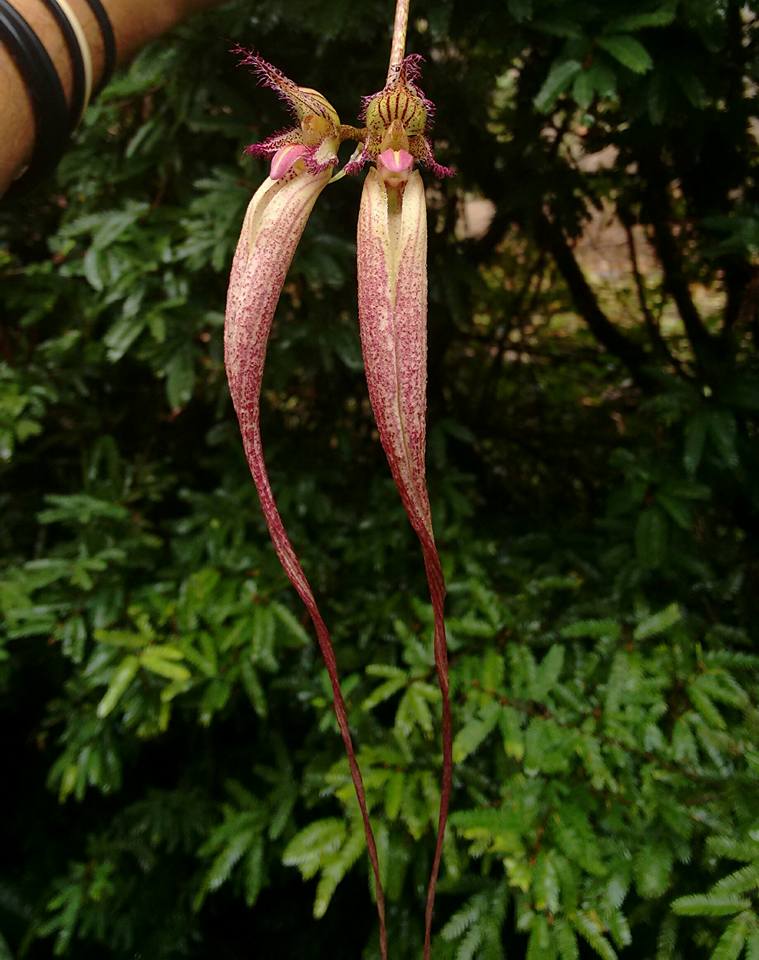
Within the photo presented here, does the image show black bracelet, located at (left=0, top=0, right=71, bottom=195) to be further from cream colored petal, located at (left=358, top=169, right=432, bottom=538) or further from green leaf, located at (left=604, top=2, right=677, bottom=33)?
green leaf, located at (left=604, top=2, right=677, bottom=33)

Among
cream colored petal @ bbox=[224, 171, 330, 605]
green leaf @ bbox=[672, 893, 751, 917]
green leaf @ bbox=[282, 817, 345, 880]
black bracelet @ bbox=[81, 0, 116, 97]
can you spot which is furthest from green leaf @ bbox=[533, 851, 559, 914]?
black bracelet @ bbox=[81, 0, 116, 97]

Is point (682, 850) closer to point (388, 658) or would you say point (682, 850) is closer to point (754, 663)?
point (754, 663)

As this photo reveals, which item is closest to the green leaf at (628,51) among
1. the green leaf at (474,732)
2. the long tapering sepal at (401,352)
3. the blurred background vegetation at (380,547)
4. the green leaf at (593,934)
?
the blurred background vegetation at (380,547)

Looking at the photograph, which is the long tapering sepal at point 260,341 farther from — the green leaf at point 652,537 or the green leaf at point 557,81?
the green leaf at point 652,537

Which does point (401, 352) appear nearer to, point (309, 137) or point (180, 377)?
point (309, 137)

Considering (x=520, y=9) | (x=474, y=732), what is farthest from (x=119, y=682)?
(x=520, y=9)

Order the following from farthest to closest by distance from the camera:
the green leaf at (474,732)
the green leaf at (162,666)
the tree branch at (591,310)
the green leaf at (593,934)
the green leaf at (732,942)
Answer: the tree branch at (591,310) → the green leaf at (162,666) → the green leaf at (474,732) → the green leaf at (593,934) → the green leaf at (732,942)
